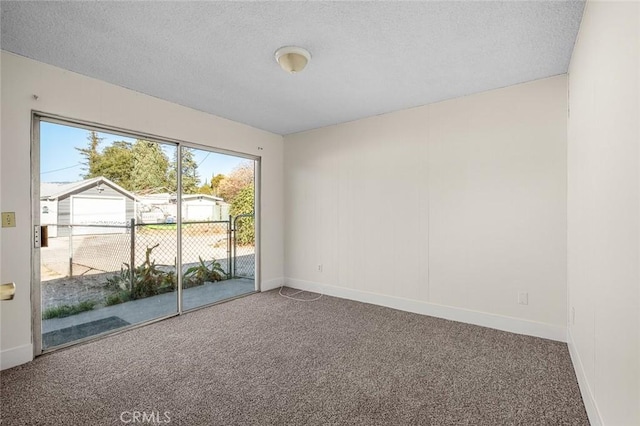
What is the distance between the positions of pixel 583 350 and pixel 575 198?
1.07 m

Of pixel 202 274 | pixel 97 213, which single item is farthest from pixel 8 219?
pixel 202 274

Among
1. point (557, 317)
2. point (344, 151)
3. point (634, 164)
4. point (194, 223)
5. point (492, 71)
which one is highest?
point (492, 71)

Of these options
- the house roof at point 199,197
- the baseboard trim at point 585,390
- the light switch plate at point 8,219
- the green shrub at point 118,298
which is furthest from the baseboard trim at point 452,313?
the light switch plate at point 8,219

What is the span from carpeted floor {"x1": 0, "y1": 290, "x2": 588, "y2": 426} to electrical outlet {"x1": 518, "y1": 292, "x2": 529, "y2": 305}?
0.33m

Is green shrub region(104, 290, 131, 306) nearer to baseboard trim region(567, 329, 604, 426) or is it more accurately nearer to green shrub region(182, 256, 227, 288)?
green shrub region(182, 256, 227, 288)

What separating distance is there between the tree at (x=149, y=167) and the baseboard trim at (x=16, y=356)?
1.58 meters

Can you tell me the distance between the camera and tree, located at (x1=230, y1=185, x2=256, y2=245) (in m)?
4.28

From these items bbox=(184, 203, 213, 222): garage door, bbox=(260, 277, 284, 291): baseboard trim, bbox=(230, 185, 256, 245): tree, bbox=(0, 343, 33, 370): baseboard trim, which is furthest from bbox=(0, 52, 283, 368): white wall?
bbox=(260, 277, 284, 291): baseboard trim

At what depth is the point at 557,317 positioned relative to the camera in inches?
108

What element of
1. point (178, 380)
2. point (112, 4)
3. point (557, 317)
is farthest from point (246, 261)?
point (557, 317)

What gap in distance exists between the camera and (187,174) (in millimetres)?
3598

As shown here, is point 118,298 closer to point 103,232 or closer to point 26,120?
point 103,232

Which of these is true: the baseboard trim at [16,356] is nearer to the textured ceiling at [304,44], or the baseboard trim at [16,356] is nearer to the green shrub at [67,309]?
the green shrub at [67,309]

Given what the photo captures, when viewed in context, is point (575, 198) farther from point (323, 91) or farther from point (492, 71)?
point (323, 91)
